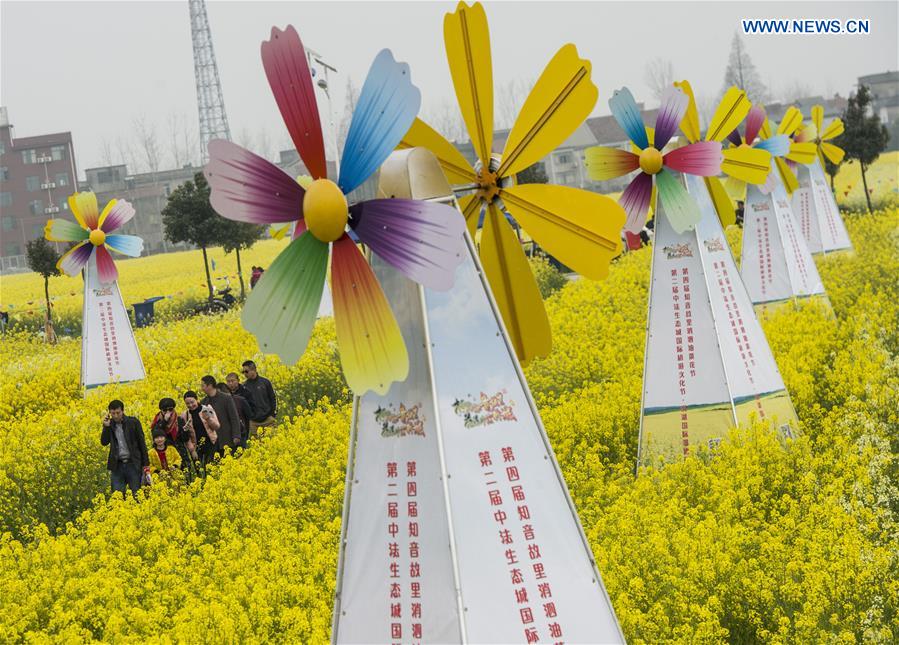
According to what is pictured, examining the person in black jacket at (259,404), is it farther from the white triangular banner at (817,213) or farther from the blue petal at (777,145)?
the white triangular banner at (817,213)

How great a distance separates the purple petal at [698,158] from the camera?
7988 mm

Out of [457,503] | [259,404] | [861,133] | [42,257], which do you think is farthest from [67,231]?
[861,133]

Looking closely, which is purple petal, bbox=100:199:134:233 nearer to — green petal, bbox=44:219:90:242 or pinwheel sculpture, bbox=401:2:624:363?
green petal, bbox=44:219:90:242

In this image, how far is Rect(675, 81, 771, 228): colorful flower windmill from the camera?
363 inches

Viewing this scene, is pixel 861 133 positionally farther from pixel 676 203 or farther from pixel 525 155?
pixel 525 155

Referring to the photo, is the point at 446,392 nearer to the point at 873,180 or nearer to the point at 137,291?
the point at 137,291

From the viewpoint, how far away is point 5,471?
10.3 metres

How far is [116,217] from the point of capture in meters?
15.1

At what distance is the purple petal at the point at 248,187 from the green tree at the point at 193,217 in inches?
814

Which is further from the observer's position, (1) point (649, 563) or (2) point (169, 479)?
(2) point (169, 479)

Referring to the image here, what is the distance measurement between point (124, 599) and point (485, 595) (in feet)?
10.3

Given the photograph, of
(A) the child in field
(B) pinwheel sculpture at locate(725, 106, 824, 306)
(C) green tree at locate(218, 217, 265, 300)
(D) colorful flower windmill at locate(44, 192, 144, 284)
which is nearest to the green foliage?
(C) green tree at locate(218, 217, 265, 300)

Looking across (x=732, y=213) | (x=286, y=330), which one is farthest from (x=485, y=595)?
(x=732, y=213)

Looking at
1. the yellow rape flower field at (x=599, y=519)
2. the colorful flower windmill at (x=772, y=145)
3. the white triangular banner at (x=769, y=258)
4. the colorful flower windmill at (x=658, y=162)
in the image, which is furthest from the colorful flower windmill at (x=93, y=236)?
the colorful flower windmill at (x=658, y=162)
